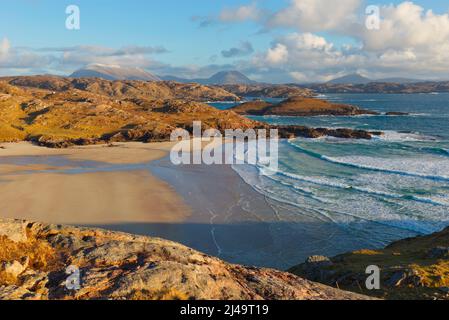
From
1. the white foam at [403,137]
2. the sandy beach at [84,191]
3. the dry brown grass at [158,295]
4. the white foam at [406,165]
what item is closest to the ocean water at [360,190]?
the white foam at [406,165]

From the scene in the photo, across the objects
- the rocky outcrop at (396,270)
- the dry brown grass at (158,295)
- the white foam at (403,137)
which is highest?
the dry brown grass at (158,295)

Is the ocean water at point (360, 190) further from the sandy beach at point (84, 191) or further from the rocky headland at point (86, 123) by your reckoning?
the rocky headland at point (86, 123)

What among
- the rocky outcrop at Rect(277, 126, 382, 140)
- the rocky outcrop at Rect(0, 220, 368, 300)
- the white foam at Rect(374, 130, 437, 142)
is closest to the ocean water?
the white foam at Rect(374, 130, 437, 142)

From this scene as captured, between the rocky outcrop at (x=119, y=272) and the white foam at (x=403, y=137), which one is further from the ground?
the rocky outcrop at (x=119, y=272)

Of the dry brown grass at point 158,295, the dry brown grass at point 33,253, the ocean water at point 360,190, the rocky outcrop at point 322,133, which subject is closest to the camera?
the dry brown grass at point 158,295

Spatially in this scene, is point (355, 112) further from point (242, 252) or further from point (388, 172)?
point (242, 252)

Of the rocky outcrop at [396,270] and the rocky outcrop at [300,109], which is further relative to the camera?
the rocky outcrop at [300,109]

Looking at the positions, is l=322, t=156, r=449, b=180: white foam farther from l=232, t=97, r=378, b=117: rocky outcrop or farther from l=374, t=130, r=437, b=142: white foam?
l=232, t=97, r=378, b=117: rocky outcrop
